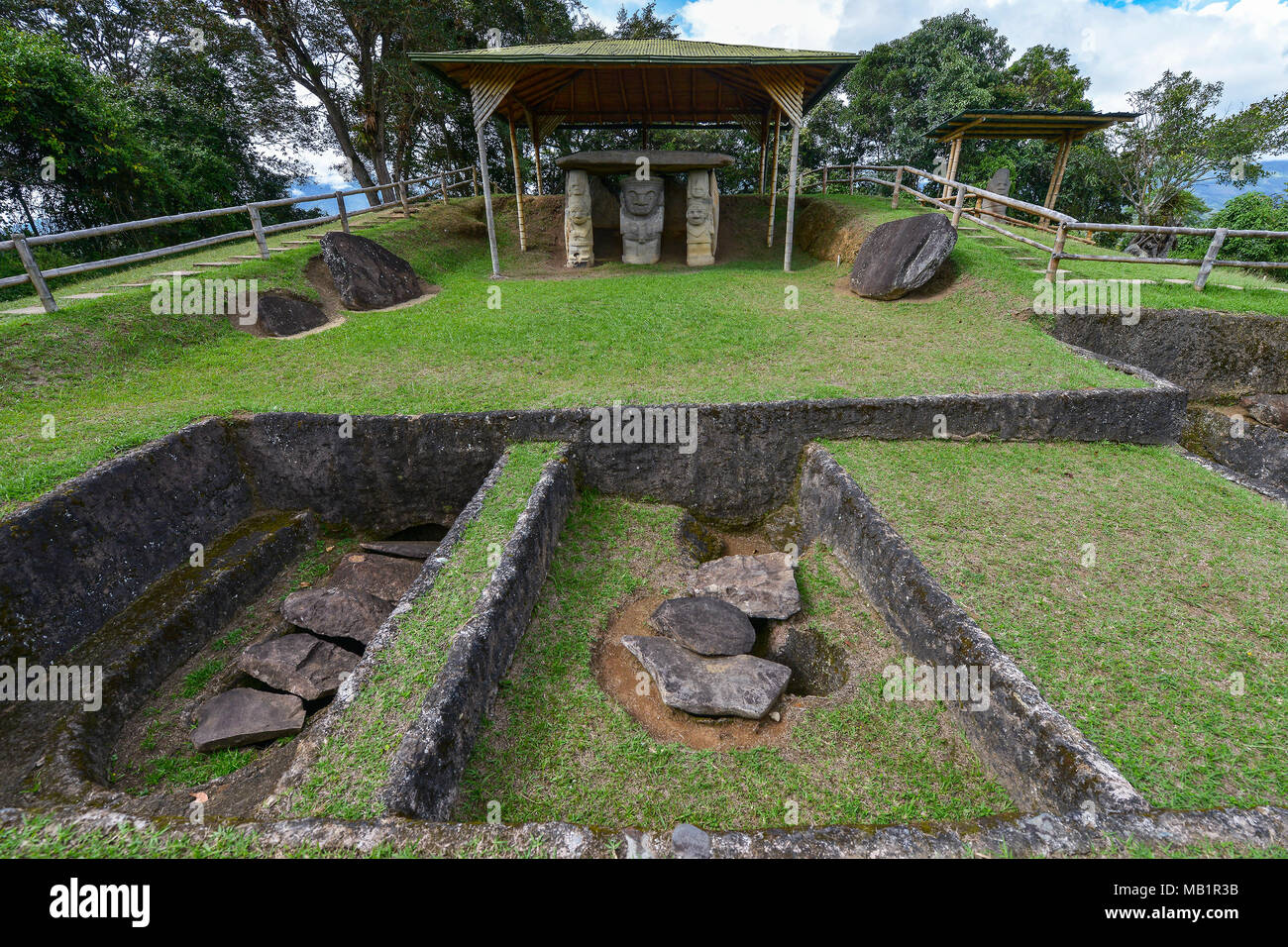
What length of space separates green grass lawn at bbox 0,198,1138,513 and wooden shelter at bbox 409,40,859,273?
3869 millimetres

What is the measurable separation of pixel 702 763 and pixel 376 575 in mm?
3895

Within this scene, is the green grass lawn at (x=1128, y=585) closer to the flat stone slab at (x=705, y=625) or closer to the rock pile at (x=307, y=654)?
the flat stone slab at (x=705, y=625)

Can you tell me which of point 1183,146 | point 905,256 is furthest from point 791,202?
point 1183,146

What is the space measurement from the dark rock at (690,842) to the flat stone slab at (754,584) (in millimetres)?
2593

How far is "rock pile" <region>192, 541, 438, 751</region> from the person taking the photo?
4.20 metres

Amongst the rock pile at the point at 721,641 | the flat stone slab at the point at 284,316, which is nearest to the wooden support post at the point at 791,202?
the rock pile at the point at 721,641

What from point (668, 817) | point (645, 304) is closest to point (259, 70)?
point (645, 304)

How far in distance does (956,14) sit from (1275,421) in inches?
966

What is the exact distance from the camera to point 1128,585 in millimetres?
4281

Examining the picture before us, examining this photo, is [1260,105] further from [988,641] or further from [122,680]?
[122,680]

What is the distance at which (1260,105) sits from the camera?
797 inches

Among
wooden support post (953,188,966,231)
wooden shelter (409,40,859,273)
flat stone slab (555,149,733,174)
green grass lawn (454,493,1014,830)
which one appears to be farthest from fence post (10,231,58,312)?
wooden support post (953,188,966,231)

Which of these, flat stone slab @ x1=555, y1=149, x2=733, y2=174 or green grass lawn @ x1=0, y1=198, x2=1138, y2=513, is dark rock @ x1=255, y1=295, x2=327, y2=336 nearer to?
green grass lawn @ x1=0, y1=198, x2=1138, y2=513

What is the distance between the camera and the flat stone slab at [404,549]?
242 inches
